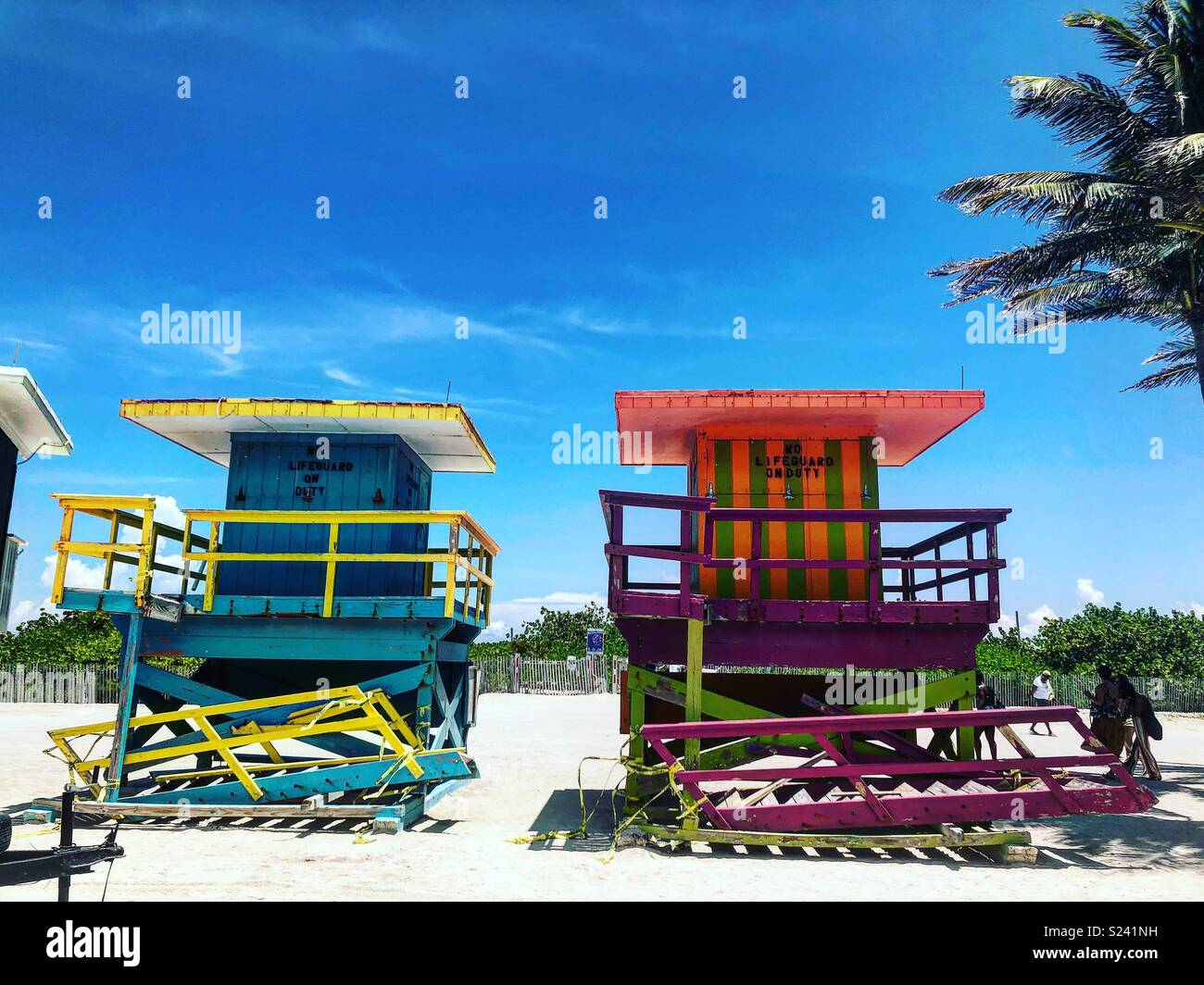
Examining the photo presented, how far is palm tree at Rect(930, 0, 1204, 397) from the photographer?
14719mm

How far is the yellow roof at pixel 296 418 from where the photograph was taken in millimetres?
10727

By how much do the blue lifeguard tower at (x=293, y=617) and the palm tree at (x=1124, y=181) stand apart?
37.7 feet

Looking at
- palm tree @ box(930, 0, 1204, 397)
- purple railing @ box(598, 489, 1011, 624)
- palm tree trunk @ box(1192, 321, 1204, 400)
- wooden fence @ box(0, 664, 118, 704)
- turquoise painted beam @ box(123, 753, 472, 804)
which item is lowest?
wooden fence @ box(0, 664, 118, 704)

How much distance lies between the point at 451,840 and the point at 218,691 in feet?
11.3

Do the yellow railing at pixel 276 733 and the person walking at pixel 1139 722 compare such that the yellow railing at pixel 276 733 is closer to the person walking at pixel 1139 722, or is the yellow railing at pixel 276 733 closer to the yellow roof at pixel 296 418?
the yellow roof at pixel 296 418

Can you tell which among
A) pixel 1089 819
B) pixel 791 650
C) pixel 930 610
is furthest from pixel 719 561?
pixel 1089 819

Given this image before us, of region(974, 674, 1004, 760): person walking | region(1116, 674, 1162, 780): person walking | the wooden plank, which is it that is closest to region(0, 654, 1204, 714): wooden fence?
region(1116, 674, 1162, 780): person walking

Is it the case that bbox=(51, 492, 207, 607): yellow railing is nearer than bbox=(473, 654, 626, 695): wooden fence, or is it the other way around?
bbox=(51, 492, 207, 607): yellow railing

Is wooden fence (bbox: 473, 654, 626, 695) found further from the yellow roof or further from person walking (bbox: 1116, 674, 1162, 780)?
the yellow roof

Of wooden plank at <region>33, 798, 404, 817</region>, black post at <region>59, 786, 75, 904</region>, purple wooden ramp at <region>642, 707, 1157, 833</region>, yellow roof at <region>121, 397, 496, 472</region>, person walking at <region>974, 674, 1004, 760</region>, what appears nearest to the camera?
black post at <region>59, 786, 75, 904</region>

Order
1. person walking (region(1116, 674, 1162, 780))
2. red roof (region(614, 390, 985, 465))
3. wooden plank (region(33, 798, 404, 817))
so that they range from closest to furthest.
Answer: wooden plank (region(33, 798, 404, 817)) < red roof (region(614, 390, 985, 465)) < person walking (region(1116, 674, 1162, 780))

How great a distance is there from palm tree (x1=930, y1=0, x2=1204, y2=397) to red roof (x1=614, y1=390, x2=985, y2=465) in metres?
6.87

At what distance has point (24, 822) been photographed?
9.52 metres

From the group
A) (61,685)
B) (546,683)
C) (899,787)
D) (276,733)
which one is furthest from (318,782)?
(546,683)
